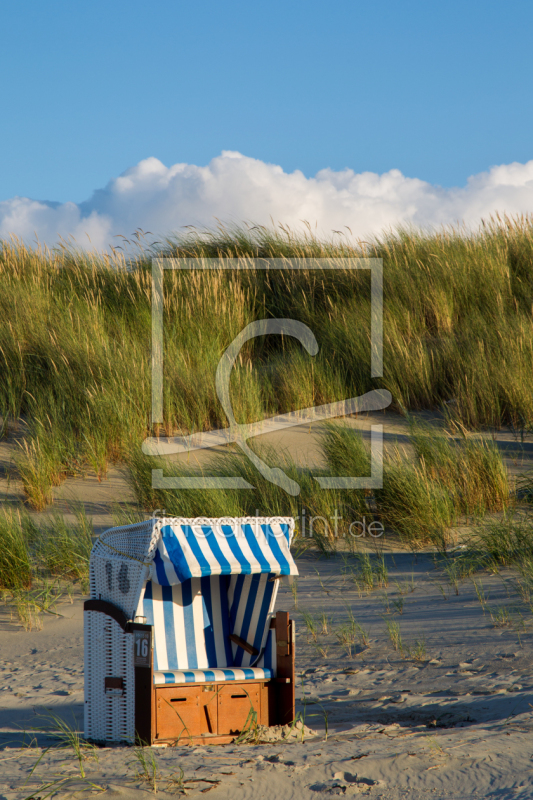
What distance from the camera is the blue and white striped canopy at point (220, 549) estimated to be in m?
3.19

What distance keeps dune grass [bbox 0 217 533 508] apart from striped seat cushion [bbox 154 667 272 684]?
4.22 meters

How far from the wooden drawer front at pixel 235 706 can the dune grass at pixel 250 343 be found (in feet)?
14.1

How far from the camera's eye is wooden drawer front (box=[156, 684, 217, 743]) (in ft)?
10.4

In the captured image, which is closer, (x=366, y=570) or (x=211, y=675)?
(x=211, y=675)

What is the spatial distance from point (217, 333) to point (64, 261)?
415 cm

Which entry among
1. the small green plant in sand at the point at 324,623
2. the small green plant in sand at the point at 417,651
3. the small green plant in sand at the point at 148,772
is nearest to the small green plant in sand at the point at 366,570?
the small green plant in sand at the point at 324,623

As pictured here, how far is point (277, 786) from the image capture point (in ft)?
8.18

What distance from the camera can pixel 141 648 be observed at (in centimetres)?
314

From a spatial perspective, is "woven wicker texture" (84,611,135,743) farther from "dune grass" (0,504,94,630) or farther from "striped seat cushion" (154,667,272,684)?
"dune grass" (0,504,94,630)

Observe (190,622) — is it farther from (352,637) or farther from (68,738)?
(352,637)

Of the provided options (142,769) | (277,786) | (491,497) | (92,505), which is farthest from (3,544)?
(491,497)

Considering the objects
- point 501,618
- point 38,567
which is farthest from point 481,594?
point 38,567
